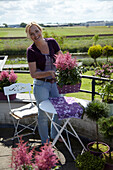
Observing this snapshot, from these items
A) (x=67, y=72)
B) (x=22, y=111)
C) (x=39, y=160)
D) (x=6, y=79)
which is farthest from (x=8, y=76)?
(x=39, y=160)

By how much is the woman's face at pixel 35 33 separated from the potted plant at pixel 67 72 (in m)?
0.41

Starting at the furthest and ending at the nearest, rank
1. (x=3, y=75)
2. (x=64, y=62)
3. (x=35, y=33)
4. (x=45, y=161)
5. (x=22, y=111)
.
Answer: (x=3, y=75), (x=22, y=111), (x=35, y=33), (x=64, y=62), (x=45, y=161)

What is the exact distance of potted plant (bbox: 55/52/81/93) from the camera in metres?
2.75

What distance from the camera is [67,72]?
2777 millimetres

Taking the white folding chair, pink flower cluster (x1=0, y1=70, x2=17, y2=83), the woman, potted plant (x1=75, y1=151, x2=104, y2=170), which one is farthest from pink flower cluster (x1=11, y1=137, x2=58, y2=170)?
pink flower cluster (x1=0, y1=70, x2=17, y2=83)

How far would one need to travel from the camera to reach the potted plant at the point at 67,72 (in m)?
2.75

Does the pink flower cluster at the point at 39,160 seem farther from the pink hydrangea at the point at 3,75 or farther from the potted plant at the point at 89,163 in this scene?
the pink hydrangea at the point at 3,75

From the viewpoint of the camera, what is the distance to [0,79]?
431cm

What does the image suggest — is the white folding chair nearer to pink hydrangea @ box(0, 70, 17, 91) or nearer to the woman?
pink hydrangea @ box(0, 70, 17, 91)

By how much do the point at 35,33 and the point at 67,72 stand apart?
2.19ft

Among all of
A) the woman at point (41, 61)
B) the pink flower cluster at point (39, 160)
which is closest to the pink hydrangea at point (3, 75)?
the woman at point (41, 61)

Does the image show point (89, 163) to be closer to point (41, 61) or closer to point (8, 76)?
point (41, 61)

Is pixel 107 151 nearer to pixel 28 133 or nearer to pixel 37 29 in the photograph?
pixel 28 133

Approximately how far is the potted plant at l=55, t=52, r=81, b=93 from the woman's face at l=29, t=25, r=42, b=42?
415 millimetres
